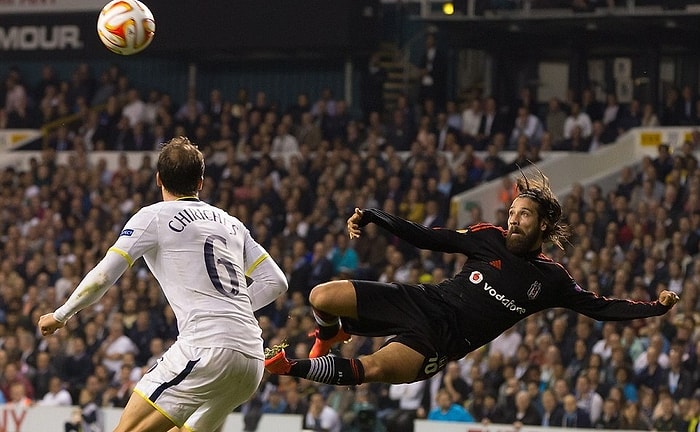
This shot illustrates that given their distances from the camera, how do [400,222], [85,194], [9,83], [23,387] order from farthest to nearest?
[9,83] < [85,194] < [23,387] < [400,222]

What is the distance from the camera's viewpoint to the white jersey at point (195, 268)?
717cm

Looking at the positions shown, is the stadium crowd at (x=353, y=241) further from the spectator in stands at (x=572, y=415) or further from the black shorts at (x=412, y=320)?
the black shorts at (x=412, y=320)

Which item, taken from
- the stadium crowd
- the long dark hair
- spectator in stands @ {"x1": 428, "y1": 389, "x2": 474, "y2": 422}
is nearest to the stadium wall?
the stadium crowd

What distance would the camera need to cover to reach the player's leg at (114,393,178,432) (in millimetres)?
7062

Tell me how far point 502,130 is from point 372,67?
4050 mm

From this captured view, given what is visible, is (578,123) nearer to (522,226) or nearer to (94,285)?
(522,226)

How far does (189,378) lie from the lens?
714 cm

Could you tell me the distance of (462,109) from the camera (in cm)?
2339

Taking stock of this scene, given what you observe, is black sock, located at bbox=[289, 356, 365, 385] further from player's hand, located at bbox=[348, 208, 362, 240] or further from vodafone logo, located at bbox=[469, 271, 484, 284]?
vodafone logo, located at bbox=[469, 271, 484, 284]

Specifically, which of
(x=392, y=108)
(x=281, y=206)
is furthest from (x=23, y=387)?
(x=392, y=108)

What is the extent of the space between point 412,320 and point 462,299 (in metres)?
0.35

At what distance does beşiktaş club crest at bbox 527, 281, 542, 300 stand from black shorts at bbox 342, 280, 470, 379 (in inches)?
20.1

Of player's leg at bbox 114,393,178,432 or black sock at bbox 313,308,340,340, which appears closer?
player's leg at bbox 114,393,178,432

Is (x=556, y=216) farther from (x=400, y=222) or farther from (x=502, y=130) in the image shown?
(x=502, y=130)
